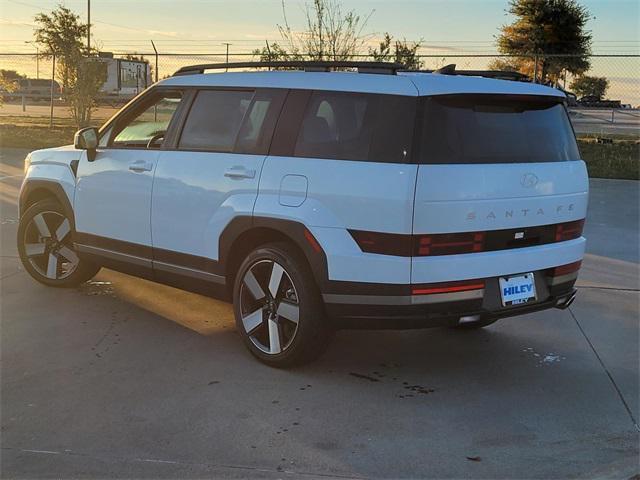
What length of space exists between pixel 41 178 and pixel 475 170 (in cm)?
388

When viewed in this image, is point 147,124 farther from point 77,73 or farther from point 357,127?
point 77,73

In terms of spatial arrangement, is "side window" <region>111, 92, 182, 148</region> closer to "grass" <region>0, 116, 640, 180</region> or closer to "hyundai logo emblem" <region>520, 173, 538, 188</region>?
"hyundai logo emblem" <region>520, 173, 538, 188</region>

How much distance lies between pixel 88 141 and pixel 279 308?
7.37 ft

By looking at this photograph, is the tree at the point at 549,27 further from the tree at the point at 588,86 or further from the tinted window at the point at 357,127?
the tinted window at the point at 357,127

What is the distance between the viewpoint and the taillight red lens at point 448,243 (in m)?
3.83

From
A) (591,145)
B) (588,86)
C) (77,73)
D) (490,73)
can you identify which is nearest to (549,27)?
(588,86)

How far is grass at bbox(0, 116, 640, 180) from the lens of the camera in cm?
1451

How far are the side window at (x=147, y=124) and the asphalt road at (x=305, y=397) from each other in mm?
1370

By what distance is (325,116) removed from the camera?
4297mm

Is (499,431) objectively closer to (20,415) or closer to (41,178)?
(20,415)

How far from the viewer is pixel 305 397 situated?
4113 mm

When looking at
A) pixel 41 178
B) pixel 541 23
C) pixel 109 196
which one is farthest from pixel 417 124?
pixel 541 23

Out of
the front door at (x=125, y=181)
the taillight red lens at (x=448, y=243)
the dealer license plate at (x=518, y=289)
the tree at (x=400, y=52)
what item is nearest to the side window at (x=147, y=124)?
the front door at (x=125, y=181)

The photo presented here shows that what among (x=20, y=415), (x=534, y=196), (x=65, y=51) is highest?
(x=65, y=51)
